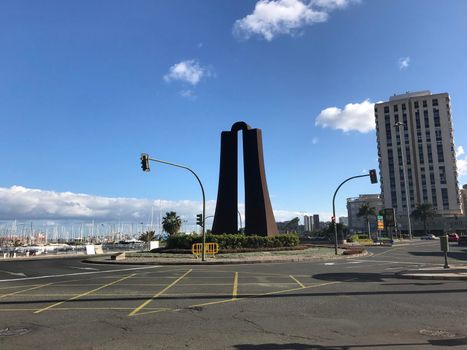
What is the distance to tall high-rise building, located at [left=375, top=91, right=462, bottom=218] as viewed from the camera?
144 meters

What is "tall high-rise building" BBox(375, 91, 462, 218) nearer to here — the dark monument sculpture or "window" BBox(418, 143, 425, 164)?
"window" BBox(418, 143, 425, 164)

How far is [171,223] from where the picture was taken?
243ft

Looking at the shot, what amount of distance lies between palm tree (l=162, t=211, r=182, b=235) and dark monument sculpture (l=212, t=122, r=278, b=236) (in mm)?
36367

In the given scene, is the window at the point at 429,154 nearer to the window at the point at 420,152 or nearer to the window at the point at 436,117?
the window at the point at 420,152

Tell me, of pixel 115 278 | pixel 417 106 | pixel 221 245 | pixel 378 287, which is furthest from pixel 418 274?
pixel 417 106

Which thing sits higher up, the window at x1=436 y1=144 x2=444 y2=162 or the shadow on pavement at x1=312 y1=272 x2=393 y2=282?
the window at x1=436 y1=144 x2=444 y2=162

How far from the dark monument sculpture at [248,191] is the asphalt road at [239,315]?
2208 cm

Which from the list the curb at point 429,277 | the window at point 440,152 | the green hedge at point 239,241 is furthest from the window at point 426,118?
A: the curb at point 429,277

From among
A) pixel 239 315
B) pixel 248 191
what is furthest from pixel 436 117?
pixel 239 315

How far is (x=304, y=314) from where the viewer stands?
940 cm

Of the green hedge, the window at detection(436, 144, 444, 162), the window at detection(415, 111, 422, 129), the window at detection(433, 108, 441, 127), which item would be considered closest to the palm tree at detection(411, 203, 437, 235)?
the window at detection(436, 144, 444, 162)

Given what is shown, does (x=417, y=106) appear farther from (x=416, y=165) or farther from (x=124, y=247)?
(x=124, y=247)

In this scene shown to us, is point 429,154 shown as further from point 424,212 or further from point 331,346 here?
point 331,346

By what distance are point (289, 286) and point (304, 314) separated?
16.8ft
